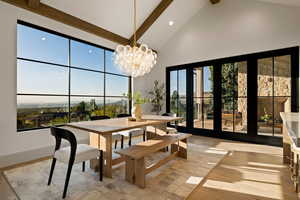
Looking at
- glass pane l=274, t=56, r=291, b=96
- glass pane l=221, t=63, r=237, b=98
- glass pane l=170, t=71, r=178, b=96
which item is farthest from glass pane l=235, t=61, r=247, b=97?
glass pane l=170, t=71, r=178, b=96

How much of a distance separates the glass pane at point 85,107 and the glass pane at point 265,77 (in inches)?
175

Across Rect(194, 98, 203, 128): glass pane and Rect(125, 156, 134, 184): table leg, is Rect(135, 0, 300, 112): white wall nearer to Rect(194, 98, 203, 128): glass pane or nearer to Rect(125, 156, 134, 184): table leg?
Rect(194, 98, 203, 128): glass pane

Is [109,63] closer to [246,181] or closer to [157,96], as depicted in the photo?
[157,96]

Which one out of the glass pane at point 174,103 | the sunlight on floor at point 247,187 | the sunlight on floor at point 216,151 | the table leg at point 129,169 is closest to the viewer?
the sunlight on floor at point 247,187

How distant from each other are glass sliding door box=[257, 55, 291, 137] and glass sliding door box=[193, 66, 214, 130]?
126cm

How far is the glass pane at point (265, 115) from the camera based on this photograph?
13.5 feet

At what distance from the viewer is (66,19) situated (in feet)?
11.9

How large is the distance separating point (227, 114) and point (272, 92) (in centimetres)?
123

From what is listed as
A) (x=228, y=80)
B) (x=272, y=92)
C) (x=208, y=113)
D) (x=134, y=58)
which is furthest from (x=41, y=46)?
(x=272, y=92)

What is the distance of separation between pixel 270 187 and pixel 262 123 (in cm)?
248

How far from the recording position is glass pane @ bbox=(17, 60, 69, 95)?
3367 millimetres

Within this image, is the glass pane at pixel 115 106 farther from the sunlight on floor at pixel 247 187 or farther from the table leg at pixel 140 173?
the sunlight on floor at pixel 247 187

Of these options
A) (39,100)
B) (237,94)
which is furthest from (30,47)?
(237,94)

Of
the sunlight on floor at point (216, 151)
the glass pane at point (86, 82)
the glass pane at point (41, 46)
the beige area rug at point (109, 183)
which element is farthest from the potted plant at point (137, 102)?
the glass pane at point (41, 46)
